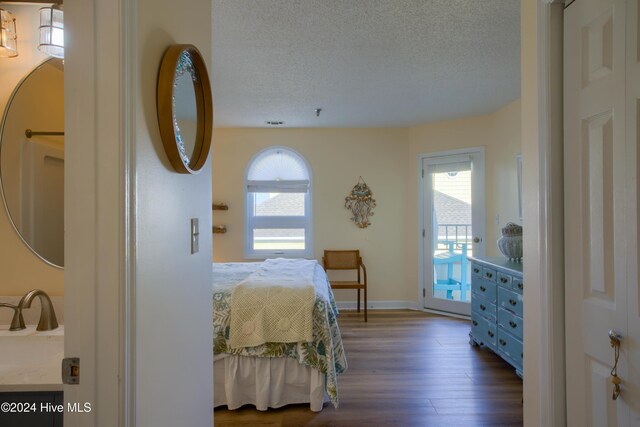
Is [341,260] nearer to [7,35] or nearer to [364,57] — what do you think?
[364,57]

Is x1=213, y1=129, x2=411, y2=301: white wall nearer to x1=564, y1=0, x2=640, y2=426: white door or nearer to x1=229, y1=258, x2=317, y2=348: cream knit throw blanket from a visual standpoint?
x1=229, y1=258, x2=317, y2=348: cream knit throw blanket

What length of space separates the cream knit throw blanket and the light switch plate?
117 cm

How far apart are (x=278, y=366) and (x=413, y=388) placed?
3.40 ft

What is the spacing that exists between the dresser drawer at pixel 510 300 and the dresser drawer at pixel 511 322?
4cm

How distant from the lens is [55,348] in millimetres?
1223

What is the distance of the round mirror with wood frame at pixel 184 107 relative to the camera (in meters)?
0.95

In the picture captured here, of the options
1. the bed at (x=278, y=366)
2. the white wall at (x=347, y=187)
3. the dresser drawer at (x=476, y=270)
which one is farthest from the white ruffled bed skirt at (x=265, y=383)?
the white wall at (x=347, y=187)

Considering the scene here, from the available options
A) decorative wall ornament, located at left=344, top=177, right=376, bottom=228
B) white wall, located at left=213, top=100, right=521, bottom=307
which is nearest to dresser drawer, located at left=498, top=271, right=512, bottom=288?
white wall, located at left=213, top=100, right=521, bottom=307

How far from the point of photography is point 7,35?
51.7 inches

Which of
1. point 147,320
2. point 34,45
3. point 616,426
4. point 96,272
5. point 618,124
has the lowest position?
point 616,426

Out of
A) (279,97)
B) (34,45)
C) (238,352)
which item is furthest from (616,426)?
(279,97)

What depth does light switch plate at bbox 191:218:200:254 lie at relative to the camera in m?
1.22

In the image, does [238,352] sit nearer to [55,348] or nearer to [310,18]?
[55,348]

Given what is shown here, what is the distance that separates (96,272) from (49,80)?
108 centimetres
